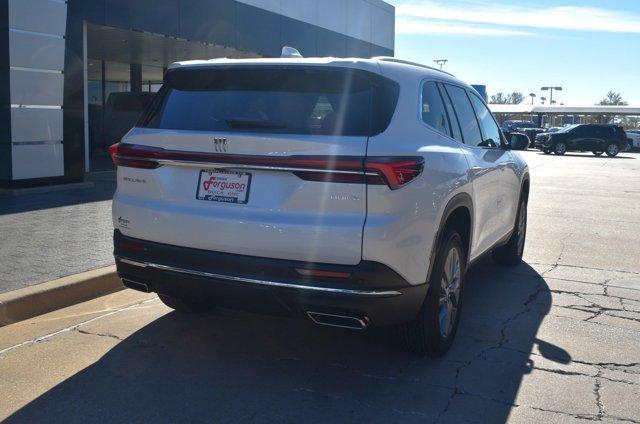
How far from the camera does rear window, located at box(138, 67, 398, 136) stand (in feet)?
12.7

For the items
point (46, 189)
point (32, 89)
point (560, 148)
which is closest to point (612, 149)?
point (560, 148)

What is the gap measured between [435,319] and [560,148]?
116ft

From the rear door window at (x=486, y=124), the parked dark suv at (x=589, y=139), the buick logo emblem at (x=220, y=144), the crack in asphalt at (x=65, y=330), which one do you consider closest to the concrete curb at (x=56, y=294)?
the crack in asphalt at (x=65, y=330)

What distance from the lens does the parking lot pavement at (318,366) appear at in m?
3.71

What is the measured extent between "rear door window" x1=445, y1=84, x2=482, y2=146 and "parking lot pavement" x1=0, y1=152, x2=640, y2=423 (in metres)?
1.41

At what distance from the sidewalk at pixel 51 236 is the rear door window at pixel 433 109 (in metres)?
3.49

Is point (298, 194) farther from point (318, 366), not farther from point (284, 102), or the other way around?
point (318, 366)

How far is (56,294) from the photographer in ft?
18.4

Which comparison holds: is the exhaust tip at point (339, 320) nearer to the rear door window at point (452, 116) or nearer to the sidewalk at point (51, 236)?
the rear door window at point (452, 116)

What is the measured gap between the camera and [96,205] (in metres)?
10.2

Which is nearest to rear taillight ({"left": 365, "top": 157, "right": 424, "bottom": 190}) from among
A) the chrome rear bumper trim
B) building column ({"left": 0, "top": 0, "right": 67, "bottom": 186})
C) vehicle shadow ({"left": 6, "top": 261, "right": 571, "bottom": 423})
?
the chrome rear bumper trim

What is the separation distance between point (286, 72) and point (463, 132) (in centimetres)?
173

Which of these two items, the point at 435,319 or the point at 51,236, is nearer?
the point at 435,319

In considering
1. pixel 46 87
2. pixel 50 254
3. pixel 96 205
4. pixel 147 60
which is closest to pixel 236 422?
pixel 50 254
